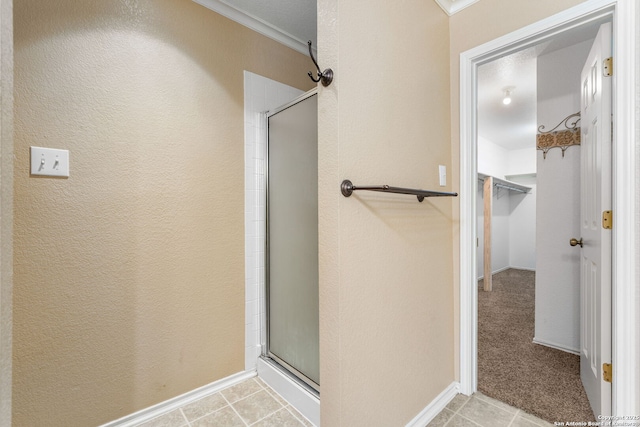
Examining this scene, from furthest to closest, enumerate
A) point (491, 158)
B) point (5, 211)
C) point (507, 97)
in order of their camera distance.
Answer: point (491, 158) → point (507, 97) → point (5, 211)

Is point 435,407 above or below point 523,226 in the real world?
below

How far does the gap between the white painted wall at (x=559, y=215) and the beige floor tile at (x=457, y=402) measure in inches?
46.1

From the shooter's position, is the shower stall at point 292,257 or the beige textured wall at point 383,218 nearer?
the beige textured wall at point 383,218

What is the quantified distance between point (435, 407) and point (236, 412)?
108cm

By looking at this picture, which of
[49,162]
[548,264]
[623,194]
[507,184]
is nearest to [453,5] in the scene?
[623,194]

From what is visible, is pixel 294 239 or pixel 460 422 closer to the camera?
pixel 460 422

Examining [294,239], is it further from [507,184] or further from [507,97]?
[507,184]

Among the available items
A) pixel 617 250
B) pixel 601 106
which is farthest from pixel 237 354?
pixel 601 106

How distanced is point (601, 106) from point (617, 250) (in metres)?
0.68

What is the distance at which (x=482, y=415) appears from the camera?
4.79 feet

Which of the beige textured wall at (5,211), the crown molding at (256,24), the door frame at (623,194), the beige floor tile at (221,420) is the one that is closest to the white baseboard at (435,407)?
the door frame at (623,194)

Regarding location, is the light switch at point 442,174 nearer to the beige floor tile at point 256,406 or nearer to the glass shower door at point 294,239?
the glass shower door at point 294,239

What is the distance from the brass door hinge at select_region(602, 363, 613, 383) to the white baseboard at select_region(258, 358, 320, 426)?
1.34m

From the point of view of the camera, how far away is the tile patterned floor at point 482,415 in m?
1.40
